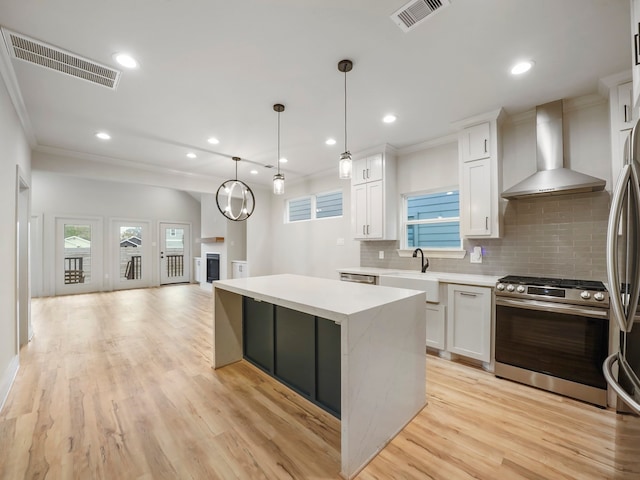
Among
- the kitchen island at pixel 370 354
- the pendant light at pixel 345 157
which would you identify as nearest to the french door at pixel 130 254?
the kitchen island at pixel 370 354

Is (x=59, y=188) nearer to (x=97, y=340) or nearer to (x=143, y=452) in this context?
(x=97, y=340)

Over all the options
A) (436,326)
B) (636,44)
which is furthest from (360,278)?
(636,44)

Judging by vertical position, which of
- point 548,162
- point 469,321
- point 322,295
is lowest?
point 469,321

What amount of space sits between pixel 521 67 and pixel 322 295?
239 cm

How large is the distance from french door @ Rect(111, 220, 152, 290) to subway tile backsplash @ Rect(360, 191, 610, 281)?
327 inches

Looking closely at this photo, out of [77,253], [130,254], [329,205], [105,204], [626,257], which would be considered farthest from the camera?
[130,254]

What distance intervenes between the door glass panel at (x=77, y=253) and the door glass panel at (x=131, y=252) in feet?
2.38

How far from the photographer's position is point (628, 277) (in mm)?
1165

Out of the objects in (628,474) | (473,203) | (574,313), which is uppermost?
(473,203)

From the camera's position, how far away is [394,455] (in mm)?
1668

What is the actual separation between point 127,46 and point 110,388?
275 cm

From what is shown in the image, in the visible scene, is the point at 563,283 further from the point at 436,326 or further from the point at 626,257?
the point at 626,257

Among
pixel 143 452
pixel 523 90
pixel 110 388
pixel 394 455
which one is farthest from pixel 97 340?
pixel 523 90

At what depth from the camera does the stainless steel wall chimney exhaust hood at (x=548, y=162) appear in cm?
259
